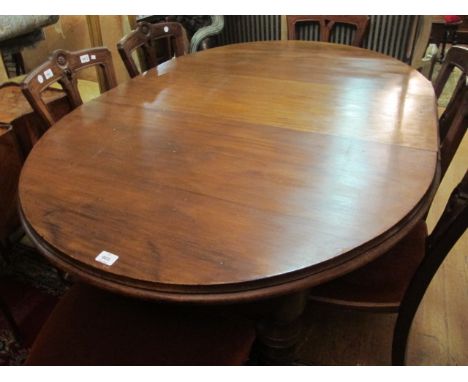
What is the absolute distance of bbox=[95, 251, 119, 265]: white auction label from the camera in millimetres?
647

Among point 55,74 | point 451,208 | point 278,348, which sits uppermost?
point 55,74

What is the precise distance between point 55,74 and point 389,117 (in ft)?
3.49

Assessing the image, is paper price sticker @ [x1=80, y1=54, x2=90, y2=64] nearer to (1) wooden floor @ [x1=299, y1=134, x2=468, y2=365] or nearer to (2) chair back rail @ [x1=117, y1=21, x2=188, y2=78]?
(2) chair back rail @ [x1=117, y1=21, x2=188, y2=78]

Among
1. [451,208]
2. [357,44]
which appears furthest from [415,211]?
[357,44]

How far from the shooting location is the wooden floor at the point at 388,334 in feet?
4.07

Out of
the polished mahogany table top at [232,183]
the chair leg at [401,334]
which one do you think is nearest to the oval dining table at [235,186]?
the polished mahogany table top at [232,183]

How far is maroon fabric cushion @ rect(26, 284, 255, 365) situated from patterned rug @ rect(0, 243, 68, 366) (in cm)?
59

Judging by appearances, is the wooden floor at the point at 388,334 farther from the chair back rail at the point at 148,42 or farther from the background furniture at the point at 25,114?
the background furniture at the point at 25,114

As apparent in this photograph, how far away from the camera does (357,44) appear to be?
209cm

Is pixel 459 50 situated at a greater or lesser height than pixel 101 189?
greater

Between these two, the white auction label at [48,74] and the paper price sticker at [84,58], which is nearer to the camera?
the white auction label at [48,74]

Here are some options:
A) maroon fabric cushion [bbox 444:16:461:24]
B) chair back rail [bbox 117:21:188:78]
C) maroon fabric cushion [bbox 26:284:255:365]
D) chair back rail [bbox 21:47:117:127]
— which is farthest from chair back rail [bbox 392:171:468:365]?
maroon fabric cushion [bbox 444:16:461:24]

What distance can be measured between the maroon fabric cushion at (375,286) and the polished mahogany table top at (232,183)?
0.89ft
